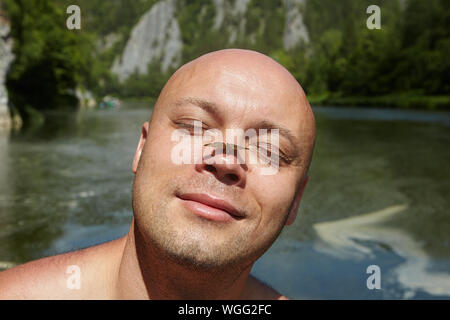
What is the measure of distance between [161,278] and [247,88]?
0.86 meters

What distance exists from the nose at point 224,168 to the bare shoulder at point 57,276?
2.66ft

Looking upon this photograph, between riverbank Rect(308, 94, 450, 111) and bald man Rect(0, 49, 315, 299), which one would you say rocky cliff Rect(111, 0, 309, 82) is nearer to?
riverbank Rect(308, 94, 450, 111)

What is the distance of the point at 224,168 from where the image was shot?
4.99 ft

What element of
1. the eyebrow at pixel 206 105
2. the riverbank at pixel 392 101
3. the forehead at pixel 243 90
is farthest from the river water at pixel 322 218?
the riverbank at pixel 392 101

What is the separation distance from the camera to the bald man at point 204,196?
4.99 ft

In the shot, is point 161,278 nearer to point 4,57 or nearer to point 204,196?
point 204,196

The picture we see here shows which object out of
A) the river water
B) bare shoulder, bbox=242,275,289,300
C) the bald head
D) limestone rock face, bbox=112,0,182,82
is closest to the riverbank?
the river water

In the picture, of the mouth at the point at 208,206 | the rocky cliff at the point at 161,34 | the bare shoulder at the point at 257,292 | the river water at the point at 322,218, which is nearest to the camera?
the mouth at the point at 208,206

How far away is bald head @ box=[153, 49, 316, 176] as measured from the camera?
169 cm

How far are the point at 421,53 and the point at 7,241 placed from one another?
178ft

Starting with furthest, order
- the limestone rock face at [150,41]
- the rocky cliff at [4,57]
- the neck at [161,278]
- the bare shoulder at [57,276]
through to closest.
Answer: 1. the limestone rock face at [150,41]
2. the rocky cliff at [4,57]
3. the bare shoulder at [57,276]
4. the neck at [161,278]

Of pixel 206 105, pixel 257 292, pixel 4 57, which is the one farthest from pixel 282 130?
pixel 4 57

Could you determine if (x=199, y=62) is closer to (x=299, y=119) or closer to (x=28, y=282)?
(x=299, y=119)

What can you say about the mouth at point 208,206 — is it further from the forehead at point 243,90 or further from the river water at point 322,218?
the river water at point 322,218
